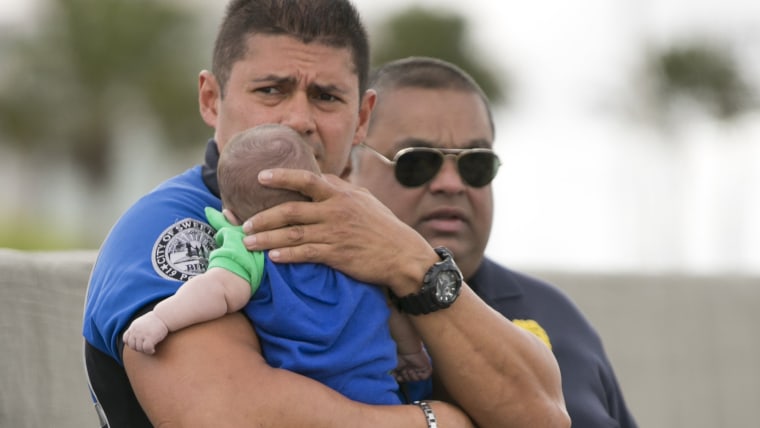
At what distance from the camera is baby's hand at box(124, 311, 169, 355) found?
2246mm

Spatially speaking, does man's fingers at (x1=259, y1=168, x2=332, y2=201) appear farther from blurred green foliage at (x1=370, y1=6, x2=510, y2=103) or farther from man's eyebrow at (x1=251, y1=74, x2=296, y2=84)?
blurred green foliage at (x1=370, y1=6, x2=510, y2=103)

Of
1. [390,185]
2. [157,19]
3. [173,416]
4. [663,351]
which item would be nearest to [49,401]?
[390,185]

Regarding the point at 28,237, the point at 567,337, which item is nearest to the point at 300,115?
the point at 567,337

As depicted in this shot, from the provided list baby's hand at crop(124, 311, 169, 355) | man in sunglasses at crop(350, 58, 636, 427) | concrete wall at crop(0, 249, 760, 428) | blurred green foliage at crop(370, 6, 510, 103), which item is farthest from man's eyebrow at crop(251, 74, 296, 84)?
blurred green foliage at crop(370, 6, 510, 103)

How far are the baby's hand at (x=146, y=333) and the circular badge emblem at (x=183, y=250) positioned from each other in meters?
0.16

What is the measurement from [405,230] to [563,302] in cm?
130

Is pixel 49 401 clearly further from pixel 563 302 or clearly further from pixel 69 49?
pixel 69 49

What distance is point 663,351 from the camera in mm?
6375

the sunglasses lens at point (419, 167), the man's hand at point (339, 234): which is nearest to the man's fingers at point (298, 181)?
the man's hand at point (339, 234)

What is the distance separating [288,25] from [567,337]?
150 centimetres

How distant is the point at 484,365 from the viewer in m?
2.65

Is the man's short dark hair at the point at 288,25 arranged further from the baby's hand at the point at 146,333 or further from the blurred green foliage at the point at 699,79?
the blurred green foliage at the point at 699,79

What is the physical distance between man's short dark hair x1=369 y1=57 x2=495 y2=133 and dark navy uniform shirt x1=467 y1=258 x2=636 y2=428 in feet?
1.88

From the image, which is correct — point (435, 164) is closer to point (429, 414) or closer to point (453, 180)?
point (453, 180)
